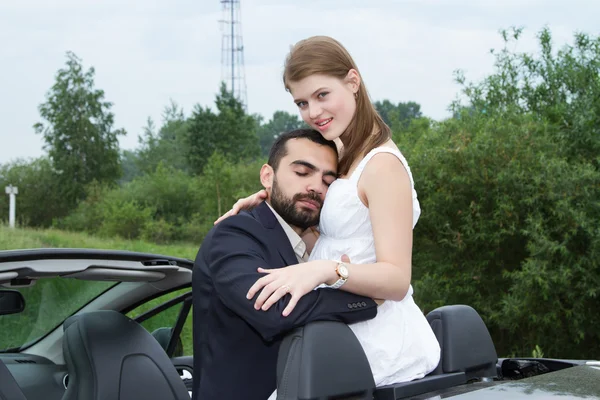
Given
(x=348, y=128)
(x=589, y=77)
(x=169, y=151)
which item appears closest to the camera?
(x=348, y=128)

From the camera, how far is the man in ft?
7.25

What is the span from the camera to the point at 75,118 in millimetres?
50969

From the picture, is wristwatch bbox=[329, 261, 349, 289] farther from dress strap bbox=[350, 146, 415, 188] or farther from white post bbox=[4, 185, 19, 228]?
white post bbox=[4, 185, 19, 228]

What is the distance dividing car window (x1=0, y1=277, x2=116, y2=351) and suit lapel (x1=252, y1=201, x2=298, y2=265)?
1.17 meters

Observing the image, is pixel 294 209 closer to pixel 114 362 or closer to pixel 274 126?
pixel 114 362

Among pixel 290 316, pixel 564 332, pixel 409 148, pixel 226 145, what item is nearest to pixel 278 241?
pixel 290 316

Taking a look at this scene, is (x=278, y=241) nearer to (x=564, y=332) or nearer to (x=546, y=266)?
(x=546, y=266)

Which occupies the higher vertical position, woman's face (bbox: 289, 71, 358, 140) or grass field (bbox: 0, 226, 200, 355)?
woman's face (bbox: 289, 71, 358, 140)

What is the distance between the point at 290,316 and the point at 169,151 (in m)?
78.5

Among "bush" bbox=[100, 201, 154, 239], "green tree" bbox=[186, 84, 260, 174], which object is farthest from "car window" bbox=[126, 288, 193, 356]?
"green tree" bbox=[186, 84, 260, 174]

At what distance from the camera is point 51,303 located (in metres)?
3.92

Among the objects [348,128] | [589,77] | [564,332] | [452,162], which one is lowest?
[564,332]

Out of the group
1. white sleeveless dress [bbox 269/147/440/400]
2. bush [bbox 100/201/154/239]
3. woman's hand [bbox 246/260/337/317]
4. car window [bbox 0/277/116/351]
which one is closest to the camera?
woman's hand [bbox 246/260/337/317]

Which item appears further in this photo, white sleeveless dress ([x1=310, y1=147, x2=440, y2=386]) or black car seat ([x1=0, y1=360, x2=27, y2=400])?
black car seat ([x1=0, y1=360, x2=27, y2=400])
